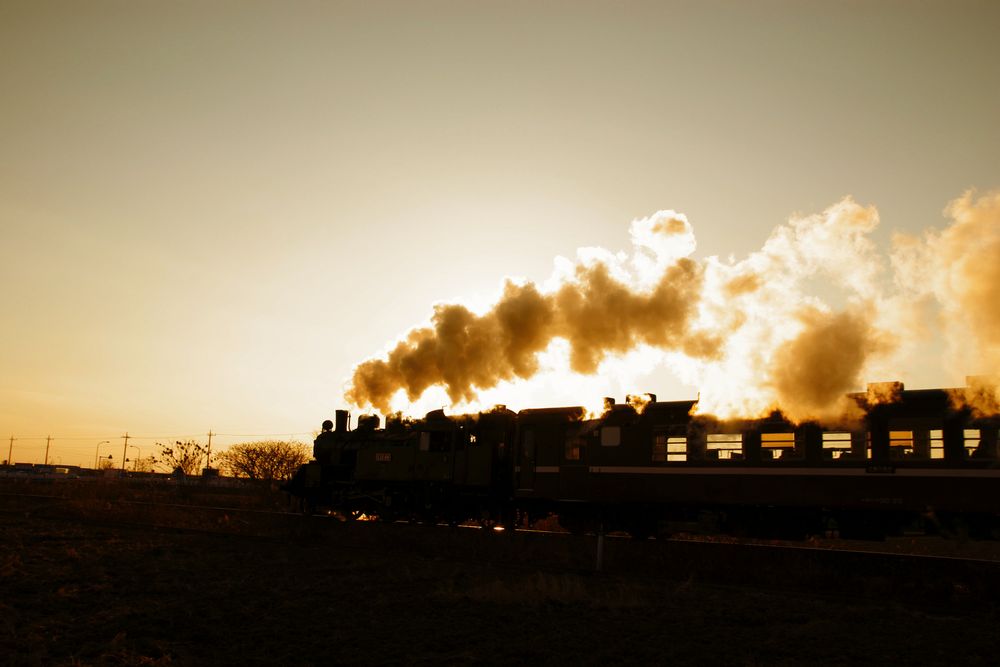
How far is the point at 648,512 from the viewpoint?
63.8ft

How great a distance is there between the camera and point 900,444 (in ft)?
52.7

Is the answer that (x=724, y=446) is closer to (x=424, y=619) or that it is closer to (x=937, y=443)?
(x=937, y=443)

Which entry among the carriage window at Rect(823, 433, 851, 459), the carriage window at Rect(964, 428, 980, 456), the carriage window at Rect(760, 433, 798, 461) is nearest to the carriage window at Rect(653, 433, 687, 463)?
the carriage window at Rect(760, 433, 798, 461)

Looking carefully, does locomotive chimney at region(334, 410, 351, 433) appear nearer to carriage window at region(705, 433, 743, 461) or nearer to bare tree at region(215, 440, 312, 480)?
carriage window at region(705, 433, 743, 461)

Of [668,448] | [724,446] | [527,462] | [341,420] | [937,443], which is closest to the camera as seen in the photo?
[937,443]

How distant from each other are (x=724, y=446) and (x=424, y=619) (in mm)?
9469

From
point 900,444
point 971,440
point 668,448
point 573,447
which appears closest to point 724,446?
point 668,448

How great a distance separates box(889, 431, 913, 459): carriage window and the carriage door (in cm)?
934

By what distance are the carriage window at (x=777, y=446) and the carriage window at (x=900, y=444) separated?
201 cm

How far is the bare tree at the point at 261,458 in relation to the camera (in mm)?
71000

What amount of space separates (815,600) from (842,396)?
5.60 m

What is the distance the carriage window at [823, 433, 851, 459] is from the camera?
1662 cm

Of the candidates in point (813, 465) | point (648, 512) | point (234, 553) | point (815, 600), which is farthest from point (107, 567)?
point (813, 465)

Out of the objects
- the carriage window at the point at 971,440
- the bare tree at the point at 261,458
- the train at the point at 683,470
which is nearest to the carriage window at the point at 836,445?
the train at the point at 683,470
